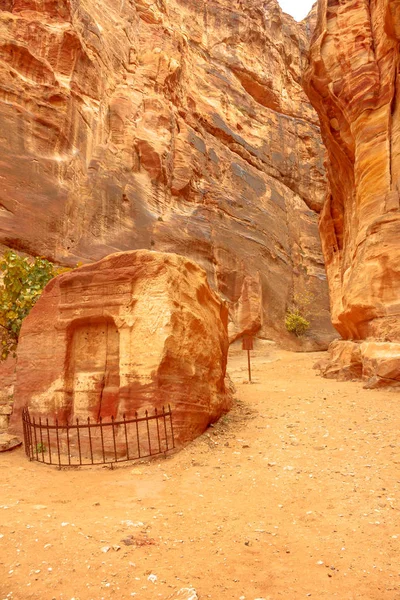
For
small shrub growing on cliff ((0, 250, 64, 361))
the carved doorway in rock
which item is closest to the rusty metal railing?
the carved doorway in rock

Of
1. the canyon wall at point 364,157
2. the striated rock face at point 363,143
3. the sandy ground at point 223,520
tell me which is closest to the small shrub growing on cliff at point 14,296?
the sandy ground at point 223,520

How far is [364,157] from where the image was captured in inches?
574

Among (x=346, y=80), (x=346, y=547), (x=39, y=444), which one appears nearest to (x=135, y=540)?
(x=346, y=547)

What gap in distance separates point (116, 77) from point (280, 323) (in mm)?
20365

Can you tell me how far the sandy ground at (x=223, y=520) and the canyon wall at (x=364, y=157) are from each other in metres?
5.36

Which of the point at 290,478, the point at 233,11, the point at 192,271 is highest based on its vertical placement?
the point at 233,11

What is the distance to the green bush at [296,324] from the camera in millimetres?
28855

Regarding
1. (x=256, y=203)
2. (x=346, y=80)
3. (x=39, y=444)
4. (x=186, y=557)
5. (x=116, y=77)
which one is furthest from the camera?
(x=256, y=203)

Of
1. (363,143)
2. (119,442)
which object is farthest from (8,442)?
(363,143)

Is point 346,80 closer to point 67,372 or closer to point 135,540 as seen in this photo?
Answer: point 67,372

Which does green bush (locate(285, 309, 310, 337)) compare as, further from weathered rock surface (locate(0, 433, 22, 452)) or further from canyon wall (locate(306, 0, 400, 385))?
weathered rock surface (locate(0, 433, 22, 452))

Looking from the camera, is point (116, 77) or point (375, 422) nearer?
point (375, 422)

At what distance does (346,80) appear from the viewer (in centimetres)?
1562

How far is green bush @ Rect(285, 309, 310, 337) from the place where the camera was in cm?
2885
